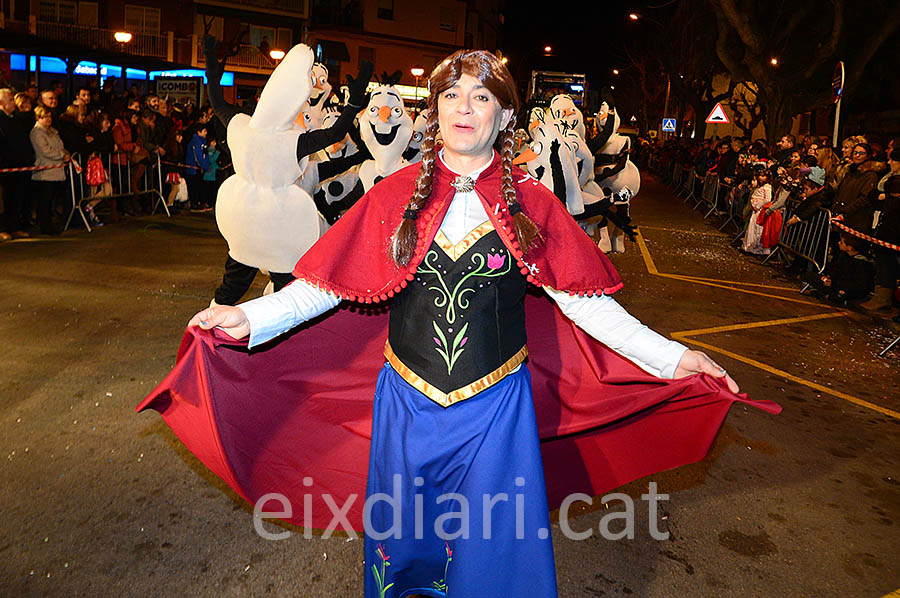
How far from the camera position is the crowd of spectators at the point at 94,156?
11281mm

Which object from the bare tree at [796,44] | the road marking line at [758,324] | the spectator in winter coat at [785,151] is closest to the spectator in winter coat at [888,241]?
the road marking line at [758,324]

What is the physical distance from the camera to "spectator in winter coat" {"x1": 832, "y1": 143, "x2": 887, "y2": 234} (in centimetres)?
1002

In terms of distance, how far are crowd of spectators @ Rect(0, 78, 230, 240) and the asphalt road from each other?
324 centimetres

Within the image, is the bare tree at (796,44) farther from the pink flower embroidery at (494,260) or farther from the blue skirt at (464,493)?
the blue skirt at (464,493)

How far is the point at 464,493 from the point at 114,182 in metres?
12.9

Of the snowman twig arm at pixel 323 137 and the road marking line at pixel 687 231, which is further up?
the snowman twig arm at pixel 323 137

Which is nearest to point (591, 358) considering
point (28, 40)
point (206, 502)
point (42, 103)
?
point (206, 502)

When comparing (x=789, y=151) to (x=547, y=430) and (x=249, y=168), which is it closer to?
(x=249, y=168)

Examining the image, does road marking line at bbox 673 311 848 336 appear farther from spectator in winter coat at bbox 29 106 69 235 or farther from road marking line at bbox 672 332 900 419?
spectator in winter coat at bbox 29 106 69 235

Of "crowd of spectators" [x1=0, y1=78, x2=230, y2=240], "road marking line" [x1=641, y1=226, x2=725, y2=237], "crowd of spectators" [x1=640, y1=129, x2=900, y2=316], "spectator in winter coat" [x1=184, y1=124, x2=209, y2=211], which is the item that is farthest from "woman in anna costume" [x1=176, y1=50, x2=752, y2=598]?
"road marking line" [x1=641, y1=226, x2=725, y2=237]

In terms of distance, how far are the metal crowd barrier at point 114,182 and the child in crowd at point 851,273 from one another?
35.7ft

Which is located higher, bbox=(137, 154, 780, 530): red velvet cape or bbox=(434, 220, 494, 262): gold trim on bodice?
bbox=(434, 220, 494, 262): gold trim on bodice

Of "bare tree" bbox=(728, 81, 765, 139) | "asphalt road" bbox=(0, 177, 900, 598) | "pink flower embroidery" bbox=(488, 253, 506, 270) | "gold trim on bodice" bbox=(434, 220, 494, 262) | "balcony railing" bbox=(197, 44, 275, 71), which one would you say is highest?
"balcony railing" bbox=(197, 44, 275, 71)

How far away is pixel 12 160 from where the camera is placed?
1105 cm
